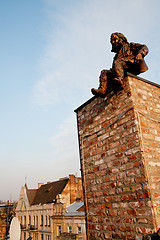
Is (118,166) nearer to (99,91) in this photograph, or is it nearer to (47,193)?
(99,91)

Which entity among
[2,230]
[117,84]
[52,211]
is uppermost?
[117,84]

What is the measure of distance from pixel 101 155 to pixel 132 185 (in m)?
0.98

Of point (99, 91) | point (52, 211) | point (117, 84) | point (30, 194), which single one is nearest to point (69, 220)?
point (52, 211)

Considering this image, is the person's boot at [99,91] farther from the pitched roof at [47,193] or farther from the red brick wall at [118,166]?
the pitched roof at [47,193]

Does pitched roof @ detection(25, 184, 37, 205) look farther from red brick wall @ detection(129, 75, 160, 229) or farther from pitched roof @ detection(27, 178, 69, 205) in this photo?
red brick wall @ detection(129, 75, 160, 229)

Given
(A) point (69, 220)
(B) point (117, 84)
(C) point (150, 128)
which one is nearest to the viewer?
(C) point (150, 128)

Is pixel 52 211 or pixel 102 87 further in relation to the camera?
pixel 52 211

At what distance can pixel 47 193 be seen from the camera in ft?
86.5

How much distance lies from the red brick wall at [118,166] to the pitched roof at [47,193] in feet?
65.4

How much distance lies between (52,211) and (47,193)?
4883mm

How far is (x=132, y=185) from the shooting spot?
3291 mm

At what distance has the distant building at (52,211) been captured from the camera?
18547 mm

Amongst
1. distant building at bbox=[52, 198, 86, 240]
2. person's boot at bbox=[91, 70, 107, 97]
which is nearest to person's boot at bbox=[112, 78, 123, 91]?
person's boot at bbox=[91, 70, 107, 97]

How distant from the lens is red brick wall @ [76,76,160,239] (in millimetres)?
3166
